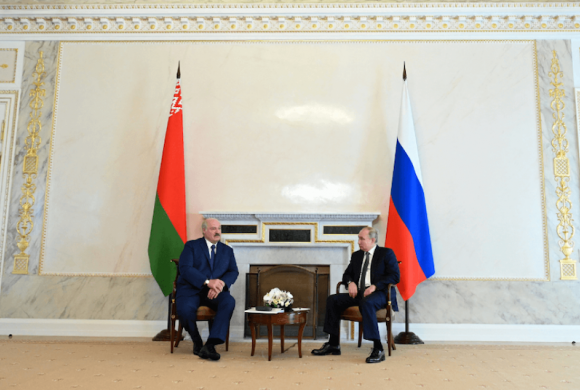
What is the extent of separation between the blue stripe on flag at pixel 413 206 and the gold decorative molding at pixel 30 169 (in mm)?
4722

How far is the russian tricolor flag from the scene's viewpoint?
5.93m

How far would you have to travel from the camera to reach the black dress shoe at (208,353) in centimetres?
461

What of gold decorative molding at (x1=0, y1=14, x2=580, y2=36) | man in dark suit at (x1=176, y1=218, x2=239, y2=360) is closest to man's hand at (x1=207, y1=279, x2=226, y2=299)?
man in dark suit at (x1=176, y1=218, x2=239, y2=360)

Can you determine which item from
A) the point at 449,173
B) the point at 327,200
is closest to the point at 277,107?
the point at 327,200

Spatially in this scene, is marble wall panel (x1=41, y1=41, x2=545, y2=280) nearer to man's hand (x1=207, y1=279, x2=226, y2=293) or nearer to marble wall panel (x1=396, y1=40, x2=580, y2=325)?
marble wall panel (x1=396, y1=40, x2=580, y2=325)

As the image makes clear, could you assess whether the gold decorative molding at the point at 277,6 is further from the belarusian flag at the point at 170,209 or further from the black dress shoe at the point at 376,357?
the black dress shoe at the point at 376,357

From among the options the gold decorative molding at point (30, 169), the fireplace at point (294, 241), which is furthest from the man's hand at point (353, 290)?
the gold decorative molding at point (30, 169)

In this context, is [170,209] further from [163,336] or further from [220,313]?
[220,313]

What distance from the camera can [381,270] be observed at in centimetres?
521

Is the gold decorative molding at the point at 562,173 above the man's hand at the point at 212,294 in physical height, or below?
above

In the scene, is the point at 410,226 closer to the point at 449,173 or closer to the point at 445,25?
the point at 449,173

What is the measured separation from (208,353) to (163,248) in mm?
1835

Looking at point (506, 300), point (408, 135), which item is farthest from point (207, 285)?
point (506, 300)

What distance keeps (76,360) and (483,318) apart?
4.63 meters
